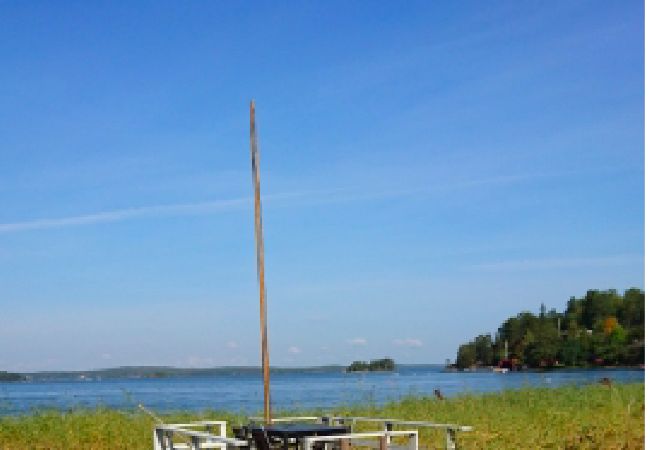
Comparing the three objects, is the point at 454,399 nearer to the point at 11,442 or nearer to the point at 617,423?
the point at 617,423

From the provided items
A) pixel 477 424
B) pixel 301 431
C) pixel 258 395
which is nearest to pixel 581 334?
pixel 258 395

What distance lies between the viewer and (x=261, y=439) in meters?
8.65

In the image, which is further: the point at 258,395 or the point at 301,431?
the point at 258,395

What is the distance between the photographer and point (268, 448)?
855 cm

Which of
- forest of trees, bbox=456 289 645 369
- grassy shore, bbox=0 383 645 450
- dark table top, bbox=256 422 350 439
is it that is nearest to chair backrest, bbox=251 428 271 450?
dark table top, bbox=256 422 350 439

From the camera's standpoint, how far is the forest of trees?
91.5m

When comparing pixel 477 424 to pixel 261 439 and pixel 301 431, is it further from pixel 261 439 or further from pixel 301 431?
pixel 261 439

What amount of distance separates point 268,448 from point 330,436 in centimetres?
55

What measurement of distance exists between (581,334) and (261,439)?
9185cm

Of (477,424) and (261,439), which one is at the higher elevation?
(261,439)

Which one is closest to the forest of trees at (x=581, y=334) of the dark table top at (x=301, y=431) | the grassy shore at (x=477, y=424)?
the grassy shore at (x=477, y=424)

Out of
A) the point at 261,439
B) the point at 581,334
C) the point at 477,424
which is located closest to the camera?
the point at 261,439

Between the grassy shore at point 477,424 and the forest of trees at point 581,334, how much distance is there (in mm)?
74129

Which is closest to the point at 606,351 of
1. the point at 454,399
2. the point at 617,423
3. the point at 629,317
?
the point at 629,317
